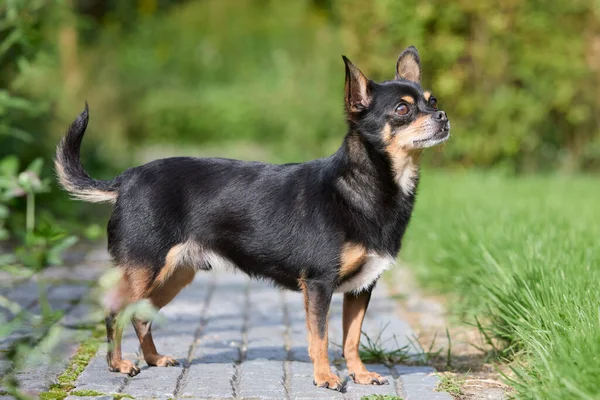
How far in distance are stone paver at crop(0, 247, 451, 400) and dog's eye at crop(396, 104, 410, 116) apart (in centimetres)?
131

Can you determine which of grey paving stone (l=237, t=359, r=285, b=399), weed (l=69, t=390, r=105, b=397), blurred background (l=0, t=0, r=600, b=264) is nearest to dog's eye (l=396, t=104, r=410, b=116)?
grey paving stone (l=237, t=359, r=285, b=399)

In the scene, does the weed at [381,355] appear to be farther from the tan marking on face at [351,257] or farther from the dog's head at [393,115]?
the dog's head at [393,115]

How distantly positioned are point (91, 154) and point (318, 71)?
4527 millimetres

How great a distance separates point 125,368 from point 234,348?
2.55ft

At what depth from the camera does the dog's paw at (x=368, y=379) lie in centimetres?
412

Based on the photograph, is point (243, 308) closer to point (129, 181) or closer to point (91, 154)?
point (129, 181)

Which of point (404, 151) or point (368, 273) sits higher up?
point (404, 151)

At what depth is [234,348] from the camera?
4785mm

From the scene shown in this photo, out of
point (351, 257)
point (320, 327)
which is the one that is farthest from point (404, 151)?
point (320, 327)

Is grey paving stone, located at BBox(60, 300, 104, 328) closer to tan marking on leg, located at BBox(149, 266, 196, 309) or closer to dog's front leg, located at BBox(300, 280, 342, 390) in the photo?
tan marking on leg, located at BBox(149, 266, 196, 309)

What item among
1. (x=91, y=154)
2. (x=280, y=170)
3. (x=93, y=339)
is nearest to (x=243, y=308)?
(x=93, y=339)

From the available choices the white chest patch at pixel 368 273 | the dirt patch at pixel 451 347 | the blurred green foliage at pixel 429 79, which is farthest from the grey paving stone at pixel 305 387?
the blurred green foliage at pixel 429 79

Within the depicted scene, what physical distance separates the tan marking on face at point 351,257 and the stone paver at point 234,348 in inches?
22.1

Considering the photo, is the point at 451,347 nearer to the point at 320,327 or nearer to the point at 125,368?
the point at 320,327
